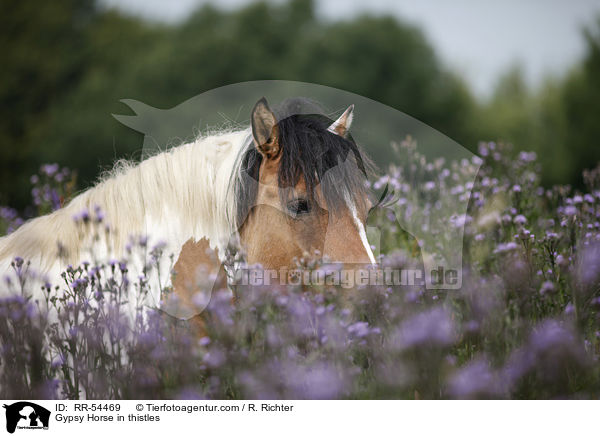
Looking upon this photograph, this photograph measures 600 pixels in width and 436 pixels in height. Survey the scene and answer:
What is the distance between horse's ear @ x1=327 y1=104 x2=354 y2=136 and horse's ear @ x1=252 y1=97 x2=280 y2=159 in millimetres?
374

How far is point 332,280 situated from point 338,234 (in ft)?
0.81

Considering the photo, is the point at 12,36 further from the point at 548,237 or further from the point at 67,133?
the point at 548,237

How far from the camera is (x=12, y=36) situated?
9000 mm

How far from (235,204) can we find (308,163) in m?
0.44

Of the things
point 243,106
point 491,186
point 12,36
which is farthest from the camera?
point 12,36

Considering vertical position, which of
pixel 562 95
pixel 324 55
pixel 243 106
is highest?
pixel 324 55

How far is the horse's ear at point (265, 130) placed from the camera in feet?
7.84

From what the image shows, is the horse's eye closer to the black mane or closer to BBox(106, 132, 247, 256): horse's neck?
the black mane

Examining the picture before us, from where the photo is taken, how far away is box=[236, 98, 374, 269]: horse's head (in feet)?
7.94

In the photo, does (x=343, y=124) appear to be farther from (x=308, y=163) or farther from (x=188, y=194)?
(x=188, y=194)

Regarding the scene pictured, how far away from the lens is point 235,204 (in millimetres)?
2547

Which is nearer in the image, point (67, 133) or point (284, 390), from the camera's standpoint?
point (284, 390)
